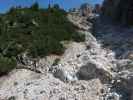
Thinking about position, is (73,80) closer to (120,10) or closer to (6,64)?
(6,64)

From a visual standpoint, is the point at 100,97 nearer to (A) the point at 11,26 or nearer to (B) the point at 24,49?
(B) the point at 24,49

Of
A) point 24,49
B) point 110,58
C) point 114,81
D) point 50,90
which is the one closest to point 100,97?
point 114,81

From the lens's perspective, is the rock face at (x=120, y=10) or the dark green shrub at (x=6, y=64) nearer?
the dark green shrub at (x=6, y=64)

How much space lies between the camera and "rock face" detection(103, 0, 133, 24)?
65.5 feet

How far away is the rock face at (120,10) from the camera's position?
65.5 feet

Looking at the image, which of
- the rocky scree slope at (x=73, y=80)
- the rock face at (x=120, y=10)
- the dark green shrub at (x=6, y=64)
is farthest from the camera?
the rock face at (x=120, y=10)

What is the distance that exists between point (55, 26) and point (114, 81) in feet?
29.9

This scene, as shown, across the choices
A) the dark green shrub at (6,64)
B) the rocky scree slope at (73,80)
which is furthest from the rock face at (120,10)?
the dark green shrub at (6,64)

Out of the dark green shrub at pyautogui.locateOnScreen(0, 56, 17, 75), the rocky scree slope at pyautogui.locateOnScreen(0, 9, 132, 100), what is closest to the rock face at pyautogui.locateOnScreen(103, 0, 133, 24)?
the rocky scree slope at pyautogui.locateOnScreen(0, 9, 132, 100)

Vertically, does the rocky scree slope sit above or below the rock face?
below

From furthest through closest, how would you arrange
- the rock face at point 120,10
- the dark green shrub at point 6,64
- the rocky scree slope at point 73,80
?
the rock face at point 120,10
the dark green shrub at point 6,64
the rocky scree slope at point 73,80

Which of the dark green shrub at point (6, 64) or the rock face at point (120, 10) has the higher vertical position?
the rock face at point (120, 10)

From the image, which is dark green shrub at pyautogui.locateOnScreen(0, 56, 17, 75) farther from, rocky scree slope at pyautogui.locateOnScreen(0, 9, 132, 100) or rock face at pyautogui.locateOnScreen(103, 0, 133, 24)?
rock face at pyautogui.locateOnScreen(103, 0, 133, 24)

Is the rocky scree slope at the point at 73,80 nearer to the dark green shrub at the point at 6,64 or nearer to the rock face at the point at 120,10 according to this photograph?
the dark green shrub at the point at 6,64
